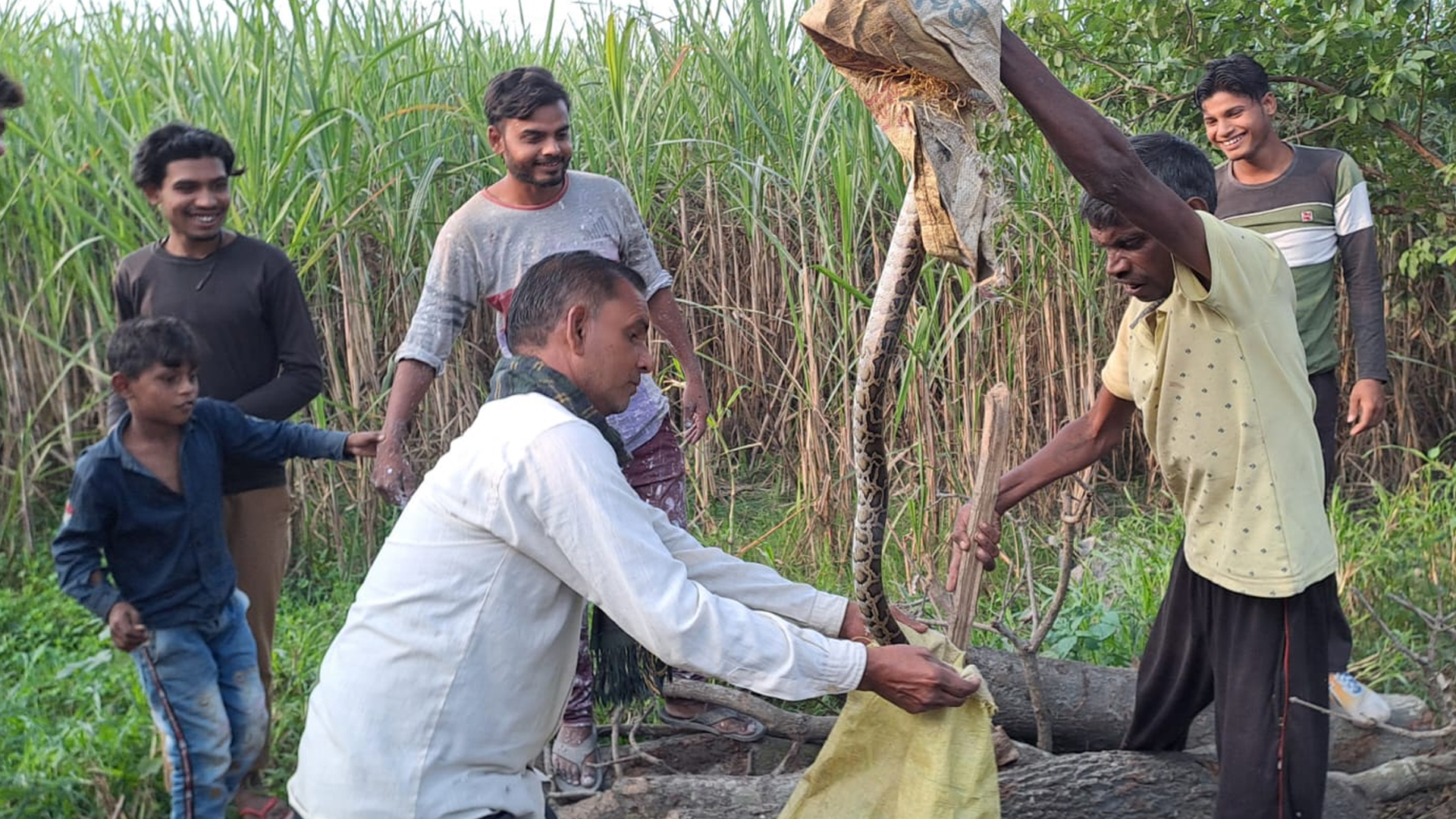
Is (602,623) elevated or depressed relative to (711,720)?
elevated

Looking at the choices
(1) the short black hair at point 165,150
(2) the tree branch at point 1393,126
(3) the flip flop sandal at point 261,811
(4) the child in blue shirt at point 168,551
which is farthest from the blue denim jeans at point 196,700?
(2) the tree branch at point 1393,126

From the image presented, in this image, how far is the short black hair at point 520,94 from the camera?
126 inches

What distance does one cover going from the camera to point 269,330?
322 cm

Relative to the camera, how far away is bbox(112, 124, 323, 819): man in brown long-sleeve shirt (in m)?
3.07

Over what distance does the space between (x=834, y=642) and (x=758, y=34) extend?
359cm

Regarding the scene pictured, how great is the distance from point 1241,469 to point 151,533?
7.20 feet

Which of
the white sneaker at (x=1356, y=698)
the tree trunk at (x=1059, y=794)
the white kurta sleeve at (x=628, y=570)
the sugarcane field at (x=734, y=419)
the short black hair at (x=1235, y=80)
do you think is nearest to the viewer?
the white kurta sleeve at (x=628, y=570)

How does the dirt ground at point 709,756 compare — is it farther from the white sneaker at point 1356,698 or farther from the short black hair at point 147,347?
the short black hair at point 147,347

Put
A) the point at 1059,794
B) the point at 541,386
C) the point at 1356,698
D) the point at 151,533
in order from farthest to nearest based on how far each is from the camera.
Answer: the point at 1356,698 < the point at 151,533 < the point at 1059,794 < the point at 541,386

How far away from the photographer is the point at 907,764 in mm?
2117

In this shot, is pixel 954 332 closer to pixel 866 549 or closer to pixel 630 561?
pixel 866 549

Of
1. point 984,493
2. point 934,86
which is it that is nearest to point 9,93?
point 934,86

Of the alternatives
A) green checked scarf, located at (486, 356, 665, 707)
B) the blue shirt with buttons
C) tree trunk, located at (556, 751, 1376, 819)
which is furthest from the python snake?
the blue shirt with buttons

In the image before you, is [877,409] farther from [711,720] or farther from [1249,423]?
[711,720]
